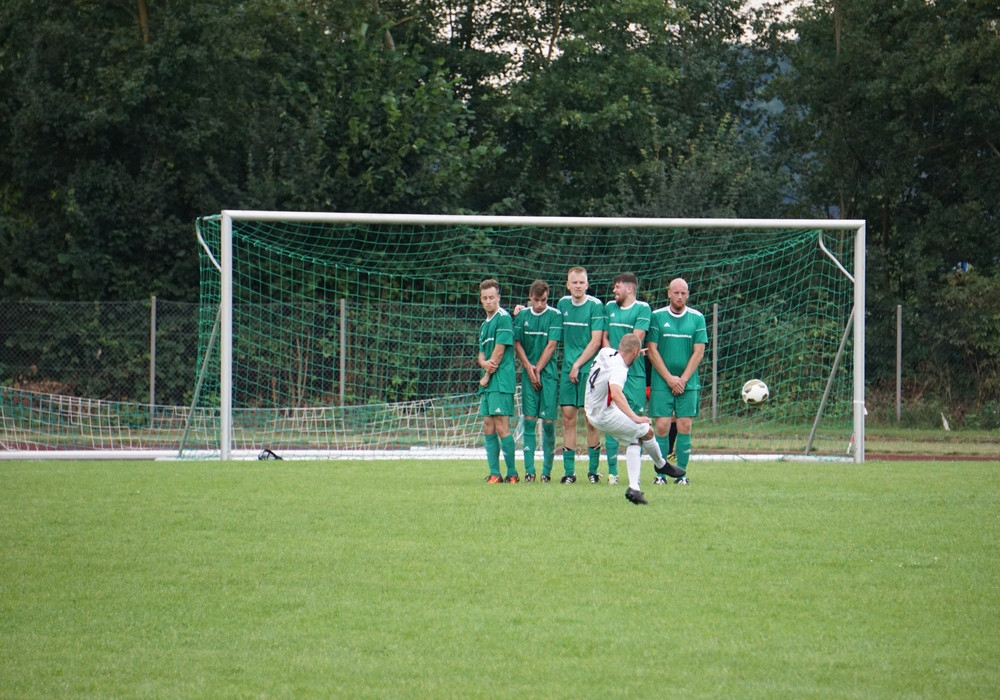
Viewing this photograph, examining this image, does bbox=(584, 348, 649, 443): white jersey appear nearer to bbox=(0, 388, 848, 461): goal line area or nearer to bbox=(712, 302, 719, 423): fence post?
bbox=(0, 388, 848, 461): goal line area

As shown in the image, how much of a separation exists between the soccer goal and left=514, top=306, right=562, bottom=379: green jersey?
116 inches

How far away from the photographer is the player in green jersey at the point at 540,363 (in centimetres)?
1167

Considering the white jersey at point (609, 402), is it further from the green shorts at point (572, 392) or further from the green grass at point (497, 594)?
the green shorts at point (572, 392)

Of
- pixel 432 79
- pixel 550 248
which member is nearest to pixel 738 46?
pixel 432 79

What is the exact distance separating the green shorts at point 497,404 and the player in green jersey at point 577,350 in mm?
585

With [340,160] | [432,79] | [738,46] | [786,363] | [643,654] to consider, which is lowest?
[643,654]

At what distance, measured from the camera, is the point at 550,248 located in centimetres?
2248

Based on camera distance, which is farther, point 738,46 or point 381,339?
point 738,46

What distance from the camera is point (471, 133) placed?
26984 millimetres

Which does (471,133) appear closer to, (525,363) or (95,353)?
(95,353)

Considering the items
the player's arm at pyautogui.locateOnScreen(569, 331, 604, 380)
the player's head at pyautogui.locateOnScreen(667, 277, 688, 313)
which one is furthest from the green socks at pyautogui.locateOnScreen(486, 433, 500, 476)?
the player's head at pyautogui.locateOnScreen(667, 277, 688, 313)

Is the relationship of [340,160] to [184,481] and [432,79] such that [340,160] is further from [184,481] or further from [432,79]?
[184,481]

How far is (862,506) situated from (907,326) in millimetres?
13839

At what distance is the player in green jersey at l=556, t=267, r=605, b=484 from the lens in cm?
1145
